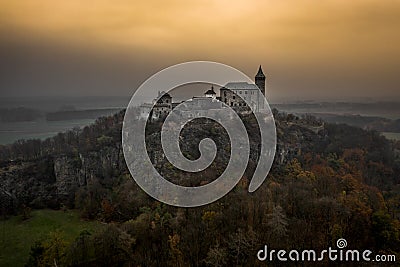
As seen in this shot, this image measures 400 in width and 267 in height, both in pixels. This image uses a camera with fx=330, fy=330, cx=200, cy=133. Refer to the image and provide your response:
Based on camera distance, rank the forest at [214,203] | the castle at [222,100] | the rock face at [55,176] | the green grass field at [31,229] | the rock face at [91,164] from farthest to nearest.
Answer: the castle at [222,100] < the rock face at [55,176] < the rock face at [91,164] < the green grass field at [31,229] < the forest at [214,203]

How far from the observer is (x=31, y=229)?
93.0ft

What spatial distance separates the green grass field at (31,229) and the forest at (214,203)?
1.14 meters

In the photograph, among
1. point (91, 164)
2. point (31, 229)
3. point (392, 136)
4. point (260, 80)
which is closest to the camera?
point (31, 229)

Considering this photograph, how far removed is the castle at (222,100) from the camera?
39.7 metres

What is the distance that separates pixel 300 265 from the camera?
16953mm

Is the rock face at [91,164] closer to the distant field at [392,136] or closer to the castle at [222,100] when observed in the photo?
the castle at [222,100]

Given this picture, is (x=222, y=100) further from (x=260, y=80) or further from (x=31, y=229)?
(x=31, y=229)

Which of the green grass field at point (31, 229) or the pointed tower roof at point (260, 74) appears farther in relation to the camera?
the pointed tower roof at point (260, 74)

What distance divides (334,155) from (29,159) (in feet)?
→ 132

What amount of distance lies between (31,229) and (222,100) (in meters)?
25.9

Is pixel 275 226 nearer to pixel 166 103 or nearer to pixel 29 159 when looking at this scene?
pixel 166 103

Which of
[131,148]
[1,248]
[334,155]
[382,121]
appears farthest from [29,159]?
[382,121]

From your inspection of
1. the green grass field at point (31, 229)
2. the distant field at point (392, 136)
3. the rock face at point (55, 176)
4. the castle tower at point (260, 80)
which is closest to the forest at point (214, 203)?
the rock face at point (55, 176)

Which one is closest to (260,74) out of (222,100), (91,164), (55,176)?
(222,100)
